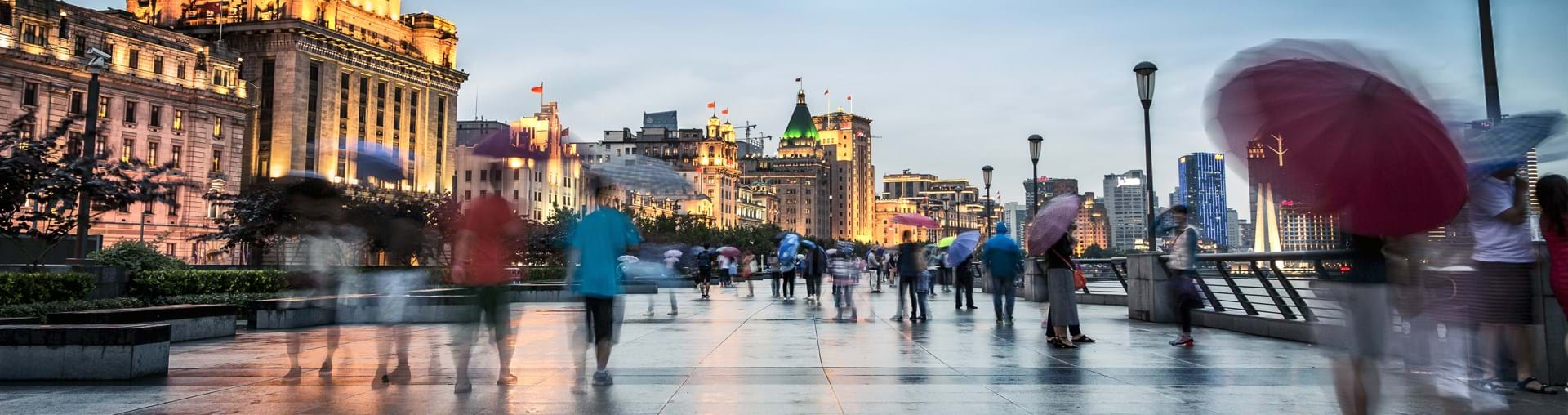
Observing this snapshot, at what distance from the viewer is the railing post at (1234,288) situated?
1308 centimetres

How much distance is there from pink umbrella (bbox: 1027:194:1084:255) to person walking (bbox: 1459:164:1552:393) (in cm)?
429

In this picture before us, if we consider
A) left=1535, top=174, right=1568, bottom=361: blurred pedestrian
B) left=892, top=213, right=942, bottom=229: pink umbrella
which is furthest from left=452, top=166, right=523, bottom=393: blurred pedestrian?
left=892, top=213, right=942, bottom=229: pink umbrella

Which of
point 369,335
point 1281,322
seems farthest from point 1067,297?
point 369,335

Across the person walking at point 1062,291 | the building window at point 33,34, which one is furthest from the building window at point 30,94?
the person walking at point 1062,291

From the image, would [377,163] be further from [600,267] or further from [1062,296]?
[1062,296]

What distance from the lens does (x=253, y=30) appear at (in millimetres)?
76500

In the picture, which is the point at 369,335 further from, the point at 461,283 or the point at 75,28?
the point at 75,28

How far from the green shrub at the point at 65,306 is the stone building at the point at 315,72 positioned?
186 feet

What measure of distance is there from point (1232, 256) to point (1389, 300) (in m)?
8.02

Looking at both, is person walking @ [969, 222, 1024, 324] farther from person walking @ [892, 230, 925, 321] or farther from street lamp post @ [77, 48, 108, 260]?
street lamp post @ [77, 48, 108, 260]

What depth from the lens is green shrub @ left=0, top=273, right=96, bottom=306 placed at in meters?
14.6

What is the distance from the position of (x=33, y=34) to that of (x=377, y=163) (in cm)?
6354

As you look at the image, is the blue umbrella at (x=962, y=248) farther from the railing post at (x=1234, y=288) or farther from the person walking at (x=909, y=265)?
the railing post at (x=1234, y=288)

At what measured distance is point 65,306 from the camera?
48.0 ft
